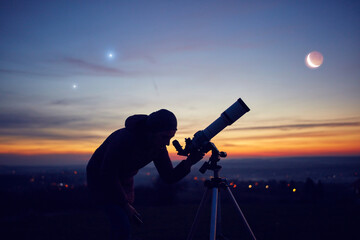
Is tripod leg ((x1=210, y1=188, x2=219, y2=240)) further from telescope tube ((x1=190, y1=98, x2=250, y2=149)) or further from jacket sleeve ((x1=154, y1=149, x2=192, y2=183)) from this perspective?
telescope tube ((x1=190, y1=98, x2=250, y2=149))

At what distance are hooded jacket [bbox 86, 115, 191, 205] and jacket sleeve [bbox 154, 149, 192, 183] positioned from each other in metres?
0.05

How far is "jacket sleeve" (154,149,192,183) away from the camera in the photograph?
3398 mm

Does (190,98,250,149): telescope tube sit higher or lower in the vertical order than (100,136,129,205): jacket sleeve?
higher

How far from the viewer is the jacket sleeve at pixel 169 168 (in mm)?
3398

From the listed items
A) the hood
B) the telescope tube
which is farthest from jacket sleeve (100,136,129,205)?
the telescope tube

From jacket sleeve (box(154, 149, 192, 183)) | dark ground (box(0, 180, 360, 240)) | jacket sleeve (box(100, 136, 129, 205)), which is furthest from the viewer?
dark ground (box(0, 180, 360, 240))

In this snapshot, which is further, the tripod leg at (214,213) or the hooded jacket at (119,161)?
the tripod leg at (214,213)

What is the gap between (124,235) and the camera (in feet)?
8.98

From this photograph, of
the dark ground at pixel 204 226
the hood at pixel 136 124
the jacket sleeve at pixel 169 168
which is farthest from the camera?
the dark ground at pixel 204 226

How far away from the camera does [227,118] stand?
355cm

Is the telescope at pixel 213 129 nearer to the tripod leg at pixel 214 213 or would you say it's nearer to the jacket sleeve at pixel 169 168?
the jacket sleeve at pixel 169 168

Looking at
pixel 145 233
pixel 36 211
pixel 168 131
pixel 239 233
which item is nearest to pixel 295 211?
pixel 239 233

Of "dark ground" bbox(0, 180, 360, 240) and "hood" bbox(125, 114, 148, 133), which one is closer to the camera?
"hood" bbox(125, 114, 148, 133)

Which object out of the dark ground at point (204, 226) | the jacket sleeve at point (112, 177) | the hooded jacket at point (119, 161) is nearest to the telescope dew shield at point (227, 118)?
the hooded jacket at point (119, 161)
